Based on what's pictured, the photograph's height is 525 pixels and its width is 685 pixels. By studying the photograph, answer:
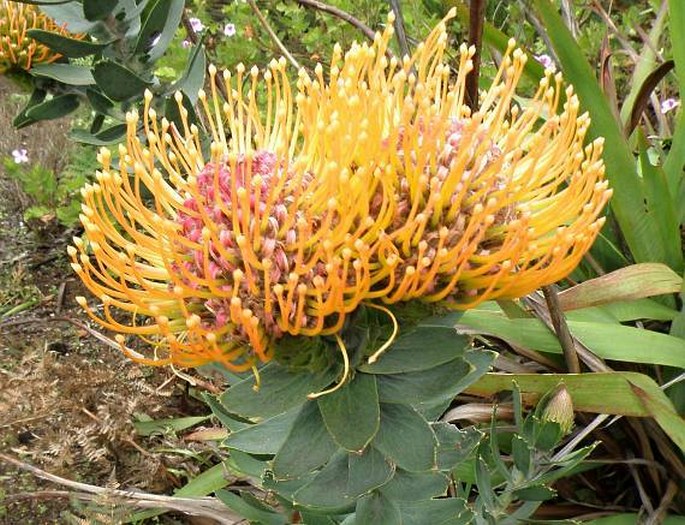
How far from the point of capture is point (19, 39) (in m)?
1.66

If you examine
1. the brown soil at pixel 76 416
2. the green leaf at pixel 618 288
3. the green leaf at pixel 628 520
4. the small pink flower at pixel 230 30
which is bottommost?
the brown soil at pixel 76 416

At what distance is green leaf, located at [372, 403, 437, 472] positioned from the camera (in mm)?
887

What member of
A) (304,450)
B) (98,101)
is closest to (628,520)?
(304,450)

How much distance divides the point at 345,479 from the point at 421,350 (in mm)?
243

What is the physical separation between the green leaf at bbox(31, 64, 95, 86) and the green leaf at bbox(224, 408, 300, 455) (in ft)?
2.47

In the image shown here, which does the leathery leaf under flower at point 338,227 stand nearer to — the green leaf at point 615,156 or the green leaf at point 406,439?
the green leaf at point 406,439

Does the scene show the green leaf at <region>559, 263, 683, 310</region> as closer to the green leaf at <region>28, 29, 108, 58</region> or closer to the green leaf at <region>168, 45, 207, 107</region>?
the green leaf at <region>168, 45, 207, 107</region>

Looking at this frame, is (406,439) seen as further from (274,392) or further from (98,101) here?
(98,101)

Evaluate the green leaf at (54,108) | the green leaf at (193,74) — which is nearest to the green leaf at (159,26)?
the green leaf at (193,74)

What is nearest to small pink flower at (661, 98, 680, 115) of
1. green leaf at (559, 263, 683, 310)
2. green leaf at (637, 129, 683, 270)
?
green leaf at (637, 129, 683, 270)

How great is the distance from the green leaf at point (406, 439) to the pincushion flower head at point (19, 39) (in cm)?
115

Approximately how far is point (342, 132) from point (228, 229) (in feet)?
0.49

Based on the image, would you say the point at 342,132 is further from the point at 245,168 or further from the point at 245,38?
the point at 245,38

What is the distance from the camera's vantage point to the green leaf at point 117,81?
1281 millimetres
